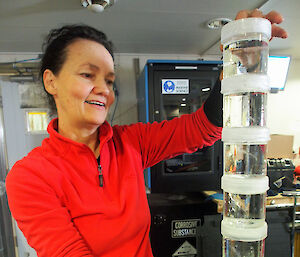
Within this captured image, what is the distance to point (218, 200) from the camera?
1.53 m

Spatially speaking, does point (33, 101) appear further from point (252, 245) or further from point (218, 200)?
point (252, 245)

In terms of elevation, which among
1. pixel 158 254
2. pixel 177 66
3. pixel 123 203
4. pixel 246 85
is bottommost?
pixel 158 254

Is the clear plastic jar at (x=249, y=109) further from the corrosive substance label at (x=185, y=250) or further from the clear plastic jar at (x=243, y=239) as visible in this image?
the corrosive substance label at (x=185, y=250)

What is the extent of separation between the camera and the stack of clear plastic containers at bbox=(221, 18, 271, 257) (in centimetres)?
39

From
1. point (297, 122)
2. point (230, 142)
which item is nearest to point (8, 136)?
point (230, 142)

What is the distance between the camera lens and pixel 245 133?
1.27 ft

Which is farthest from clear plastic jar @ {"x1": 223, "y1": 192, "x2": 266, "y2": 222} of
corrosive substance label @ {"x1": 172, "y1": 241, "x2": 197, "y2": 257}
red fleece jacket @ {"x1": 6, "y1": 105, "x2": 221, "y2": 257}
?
corrosive substance label @ {"x1": 172, "y1": 241, "x2": 197, "y2": 257}

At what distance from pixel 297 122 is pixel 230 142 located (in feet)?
8.25

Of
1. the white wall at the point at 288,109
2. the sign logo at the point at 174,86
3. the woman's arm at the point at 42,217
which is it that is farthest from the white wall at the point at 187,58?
the woman's arm at the point at 42,217

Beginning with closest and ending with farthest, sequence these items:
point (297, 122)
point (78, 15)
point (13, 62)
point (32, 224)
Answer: point (32, 224) < point (78, 15) < point (13, 62) < point (297, 122)

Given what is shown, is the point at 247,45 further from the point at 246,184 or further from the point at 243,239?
the point at 243,239

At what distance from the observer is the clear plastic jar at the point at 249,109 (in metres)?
0.40

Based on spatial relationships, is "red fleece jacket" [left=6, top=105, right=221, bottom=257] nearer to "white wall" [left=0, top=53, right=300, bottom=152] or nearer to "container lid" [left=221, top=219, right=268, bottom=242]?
"container lid" [left=221, top=219, right=268, bottom=242]

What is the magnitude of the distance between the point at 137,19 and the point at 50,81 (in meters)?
0.89
